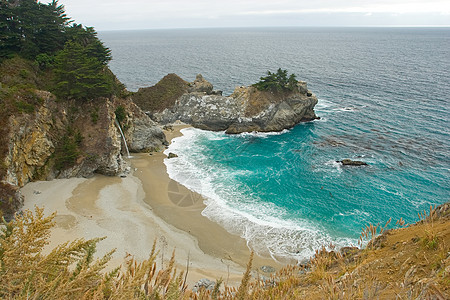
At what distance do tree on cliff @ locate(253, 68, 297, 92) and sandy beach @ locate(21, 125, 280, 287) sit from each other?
98.5 ft

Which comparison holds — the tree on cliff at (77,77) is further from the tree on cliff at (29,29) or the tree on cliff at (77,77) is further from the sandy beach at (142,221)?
the sandy beach at (142,221)

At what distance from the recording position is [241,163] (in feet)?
132

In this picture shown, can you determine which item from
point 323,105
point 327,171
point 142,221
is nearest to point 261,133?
point 327,171

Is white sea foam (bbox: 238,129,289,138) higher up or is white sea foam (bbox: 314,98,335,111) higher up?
white sea foam (bbox: 314,98,335,111)

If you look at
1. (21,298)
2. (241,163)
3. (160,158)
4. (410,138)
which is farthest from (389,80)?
(21,298)

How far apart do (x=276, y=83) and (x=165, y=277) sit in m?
52.0

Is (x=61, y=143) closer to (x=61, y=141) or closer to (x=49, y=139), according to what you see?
(x=61, y=141)

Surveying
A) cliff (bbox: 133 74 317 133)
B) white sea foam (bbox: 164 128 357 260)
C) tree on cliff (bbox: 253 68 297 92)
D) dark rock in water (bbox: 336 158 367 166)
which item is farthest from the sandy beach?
tree on cliff (bbox: 253 68 297 92)

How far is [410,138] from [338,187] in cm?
2175

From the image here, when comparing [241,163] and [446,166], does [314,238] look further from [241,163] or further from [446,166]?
[446,166]

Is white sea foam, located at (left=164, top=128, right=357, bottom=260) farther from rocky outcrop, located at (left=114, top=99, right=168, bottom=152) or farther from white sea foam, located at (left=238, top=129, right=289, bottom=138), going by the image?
white sea foam, located at (left=238, top=129, right=289, bottom=138)

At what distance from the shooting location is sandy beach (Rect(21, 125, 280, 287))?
2261 cm

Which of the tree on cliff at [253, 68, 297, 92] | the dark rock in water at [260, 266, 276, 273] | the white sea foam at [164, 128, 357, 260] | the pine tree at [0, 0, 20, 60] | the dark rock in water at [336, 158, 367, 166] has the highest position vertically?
the pine tree at [0, 0, 20, 60]

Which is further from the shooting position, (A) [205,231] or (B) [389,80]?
(B) [389,80]
